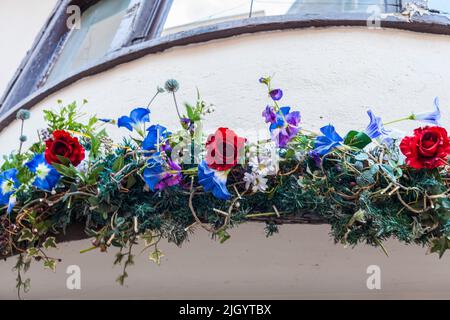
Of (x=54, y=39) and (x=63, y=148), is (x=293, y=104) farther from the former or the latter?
(x=54, y=39)

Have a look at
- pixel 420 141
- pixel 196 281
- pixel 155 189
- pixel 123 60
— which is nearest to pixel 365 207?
pixel 420 141

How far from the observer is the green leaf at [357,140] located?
2.62 meters

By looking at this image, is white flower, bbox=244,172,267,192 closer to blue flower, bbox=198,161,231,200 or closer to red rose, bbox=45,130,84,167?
blue flower, bbox=198,161,231,200

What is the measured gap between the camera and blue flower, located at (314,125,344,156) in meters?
2.57

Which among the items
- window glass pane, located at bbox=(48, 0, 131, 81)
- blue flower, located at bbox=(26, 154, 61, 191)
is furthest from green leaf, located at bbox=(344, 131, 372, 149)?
window glass pane, located at bbox=(48, 0, 131, 81)

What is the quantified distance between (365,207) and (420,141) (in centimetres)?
30

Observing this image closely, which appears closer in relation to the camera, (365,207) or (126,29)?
(365,207)

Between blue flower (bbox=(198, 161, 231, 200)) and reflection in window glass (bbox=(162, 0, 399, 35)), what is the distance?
144 centimetres

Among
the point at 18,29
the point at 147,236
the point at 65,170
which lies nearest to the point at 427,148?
the point at 147,236

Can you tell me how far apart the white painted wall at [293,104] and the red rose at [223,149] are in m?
0.49

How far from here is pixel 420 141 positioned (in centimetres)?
251

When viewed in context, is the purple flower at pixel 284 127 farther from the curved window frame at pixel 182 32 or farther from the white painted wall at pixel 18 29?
the white painted wall at pixel 18 29

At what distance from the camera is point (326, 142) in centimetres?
259
